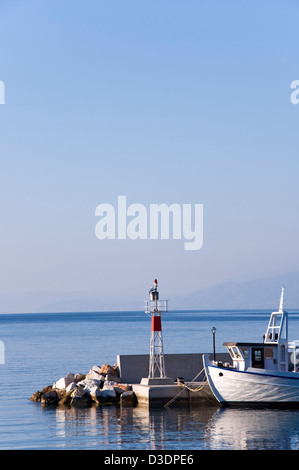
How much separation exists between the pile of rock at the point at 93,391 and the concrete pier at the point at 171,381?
1.42 ft

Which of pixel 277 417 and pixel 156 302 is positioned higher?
pixel 156 302

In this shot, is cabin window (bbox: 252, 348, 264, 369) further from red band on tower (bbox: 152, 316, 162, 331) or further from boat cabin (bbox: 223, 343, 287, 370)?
red band on tower (bbox: 152, 316, 162, 331)

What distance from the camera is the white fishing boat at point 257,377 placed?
3189 centimetres

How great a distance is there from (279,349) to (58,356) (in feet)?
136

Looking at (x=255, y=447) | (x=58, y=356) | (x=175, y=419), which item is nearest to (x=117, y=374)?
(x=175, y=419)

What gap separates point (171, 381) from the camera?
32.6 m

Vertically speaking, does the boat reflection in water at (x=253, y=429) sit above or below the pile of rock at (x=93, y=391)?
below

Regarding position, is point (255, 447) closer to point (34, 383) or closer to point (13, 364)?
point (34, 383)

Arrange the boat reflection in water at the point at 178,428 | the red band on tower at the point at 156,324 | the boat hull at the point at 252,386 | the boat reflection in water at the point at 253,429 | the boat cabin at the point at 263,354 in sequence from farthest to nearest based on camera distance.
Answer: the red band on tower at the point at 156,324 < the boat cabin at the point at 263,354 < the boat hull at the point at 252,386 < the boat reflection in water at the point at 178,428 < the boat reflection in water at the point at 253,429

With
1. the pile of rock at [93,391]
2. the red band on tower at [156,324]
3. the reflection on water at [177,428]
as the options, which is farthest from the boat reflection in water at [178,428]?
the red band on tower at [156,324]

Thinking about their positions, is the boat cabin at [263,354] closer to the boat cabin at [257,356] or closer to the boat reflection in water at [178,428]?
the boat cabin at [257,356]
